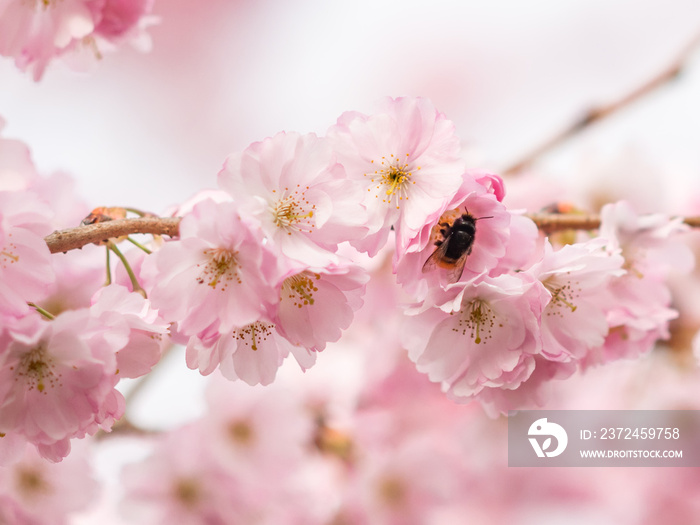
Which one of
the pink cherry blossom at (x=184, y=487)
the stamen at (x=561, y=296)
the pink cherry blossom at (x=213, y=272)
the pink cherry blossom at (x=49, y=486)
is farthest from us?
the pink cherry blossom at (x=184, y=487)

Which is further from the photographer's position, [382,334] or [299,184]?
[382,334]

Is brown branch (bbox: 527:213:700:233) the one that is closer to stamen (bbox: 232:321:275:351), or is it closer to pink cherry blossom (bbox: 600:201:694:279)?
pink cherry blossom (bbox: 600:201:694:279)

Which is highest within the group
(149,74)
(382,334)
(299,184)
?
(149,74)

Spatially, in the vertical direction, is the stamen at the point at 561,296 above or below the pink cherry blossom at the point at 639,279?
below

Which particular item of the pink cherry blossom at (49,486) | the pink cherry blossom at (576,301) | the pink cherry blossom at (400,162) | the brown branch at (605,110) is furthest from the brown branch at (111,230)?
the brown branch at (605,110)

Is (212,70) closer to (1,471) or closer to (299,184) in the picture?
(1,471)

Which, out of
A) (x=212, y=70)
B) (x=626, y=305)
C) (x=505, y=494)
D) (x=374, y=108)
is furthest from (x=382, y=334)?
(x=212, y=70)

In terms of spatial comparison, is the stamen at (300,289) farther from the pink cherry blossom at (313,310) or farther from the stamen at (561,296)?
the stamen at (561,296)


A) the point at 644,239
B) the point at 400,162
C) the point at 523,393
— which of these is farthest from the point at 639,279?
the point at 400,162
